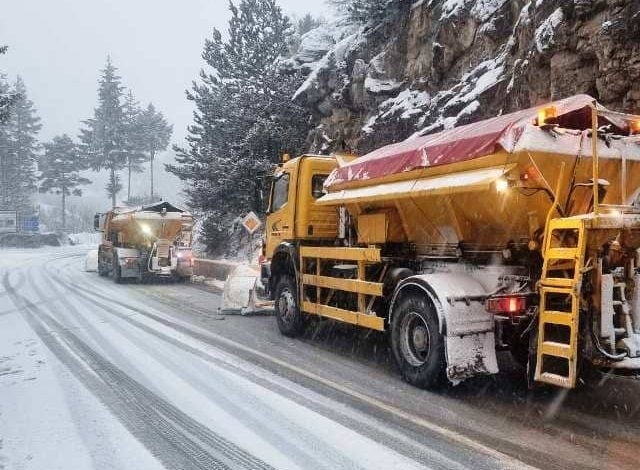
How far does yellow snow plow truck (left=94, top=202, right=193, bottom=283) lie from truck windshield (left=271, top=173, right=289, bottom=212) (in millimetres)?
9287

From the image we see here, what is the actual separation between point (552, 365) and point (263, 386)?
9.19 feet

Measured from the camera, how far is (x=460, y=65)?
1570cm

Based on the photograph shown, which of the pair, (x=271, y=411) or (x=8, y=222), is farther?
(x=8, y=222)

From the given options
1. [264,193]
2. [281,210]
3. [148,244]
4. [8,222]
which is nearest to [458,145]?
[281,210]

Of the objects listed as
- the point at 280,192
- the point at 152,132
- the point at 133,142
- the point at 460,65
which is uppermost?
the point at 152,132

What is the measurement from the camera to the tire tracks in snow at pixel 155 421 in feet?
12.4

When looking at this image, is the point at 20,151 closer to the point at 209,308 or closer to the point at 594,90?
the point at 209,308

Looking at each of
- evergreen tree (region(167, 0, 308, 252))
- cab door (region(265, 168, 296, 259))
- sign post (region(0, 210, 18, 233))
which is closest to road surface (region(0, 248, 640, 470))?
cab door (region(265, 168, 296, 259))

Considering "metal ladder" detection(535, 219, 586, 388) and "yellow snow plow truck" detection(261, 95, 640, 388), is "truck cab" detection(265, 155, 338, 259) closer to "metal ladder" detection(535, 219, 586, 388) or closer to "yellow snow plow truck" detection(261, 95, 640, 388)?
"yellow snow plow truck" detection(261, 95, 640, 388)

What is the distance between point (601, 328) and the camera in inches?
176

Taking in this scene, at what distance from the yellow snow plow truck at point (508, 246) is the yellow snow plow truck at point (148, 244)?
39.1ft

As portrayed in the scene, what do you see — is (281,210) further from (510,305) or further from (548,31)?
(548,31)

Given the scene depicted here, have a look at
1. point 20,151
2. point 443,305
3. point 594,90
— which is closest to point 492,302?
point 443,305

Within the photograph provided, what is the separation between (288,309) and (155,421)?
4.36m
